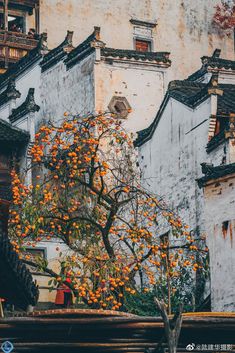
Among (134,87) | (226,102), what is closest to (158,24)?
(134,87)

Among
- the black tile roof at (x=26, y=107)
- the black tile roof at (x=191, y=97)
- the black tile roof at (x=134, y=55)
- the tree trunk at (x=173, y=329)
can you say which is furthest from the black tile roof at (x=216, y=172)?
the black tile roof at (x=26, y=107)

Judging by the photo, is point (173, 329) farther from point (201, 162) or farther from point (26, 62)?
point (26, 62)

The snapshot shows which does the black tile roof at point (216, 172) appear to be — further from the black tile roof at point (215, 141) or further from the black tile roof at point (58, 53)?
the black tile roof at point (58, 53)

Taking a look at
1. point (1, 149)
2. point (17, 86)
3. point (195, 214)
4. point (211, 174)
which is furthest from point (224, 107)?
point (17, 86)

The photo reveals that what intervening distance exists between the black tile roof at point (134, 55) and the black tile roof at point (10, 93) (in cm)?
498

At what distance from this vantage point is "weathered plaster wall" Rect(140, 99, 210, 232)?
2895cm

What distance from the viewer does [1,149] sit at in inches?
1465

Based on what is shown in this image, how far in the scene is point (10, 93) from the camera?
39.3 m

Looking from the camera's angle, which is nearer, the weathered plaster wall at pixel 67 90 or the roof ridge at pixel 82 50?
the roof ridge at pixel 82 50

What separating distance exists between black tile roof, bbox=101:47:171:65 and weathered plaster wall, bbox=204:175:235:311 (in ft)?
37.9

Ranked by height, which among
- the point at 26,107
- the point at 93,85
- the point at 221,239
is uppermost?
the point at 93,85

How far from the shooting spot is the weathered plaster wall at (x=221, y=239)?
23469mm

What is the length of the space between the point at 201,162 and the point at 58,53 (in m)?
9.85

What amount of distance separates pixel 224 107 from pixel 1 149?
10.3 m
